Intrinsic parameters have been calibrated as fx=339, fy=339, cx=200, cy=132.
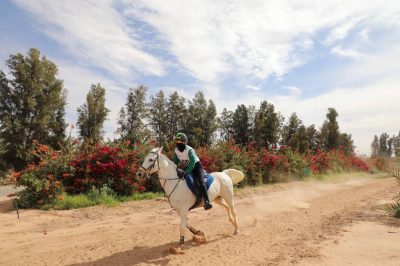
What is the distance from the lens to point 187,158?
28.1 feet

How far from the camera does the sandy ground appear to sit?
7.21 m

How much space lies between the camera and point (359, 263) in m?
6.91

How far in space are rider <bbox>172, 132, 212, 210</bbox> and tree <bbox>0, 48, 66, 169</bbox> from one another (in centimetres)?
2641

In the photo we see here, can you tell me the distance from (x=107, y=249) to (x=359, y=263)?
18.0 feet

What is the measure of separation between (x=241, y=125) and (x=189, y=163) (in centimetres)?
3938

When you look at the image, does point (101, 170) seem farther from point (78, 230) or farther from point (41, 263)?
point (41, 263)

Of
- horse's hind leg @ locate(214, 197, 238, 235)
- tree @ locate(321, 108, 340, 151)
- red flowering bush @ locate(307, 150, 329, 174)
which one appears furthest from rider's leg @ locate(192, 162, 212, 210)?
tree @ locate(321, 108, 340, 151)

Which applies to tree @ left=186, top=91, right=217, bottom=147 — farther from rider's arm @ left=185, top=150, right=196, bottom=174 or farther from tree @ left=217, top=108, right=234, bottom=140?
rider's arm @ left=185, top=150, right=196, bottom=174

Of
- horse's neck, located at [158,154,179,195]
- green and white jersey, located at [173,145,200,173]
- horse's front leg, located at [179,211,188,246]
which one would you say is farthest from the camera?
green and white jersey, located at [173,145,200,173]

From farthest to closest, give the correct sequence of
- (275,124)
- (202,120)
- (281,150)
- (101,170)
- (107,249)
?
(202,120), (275,124), (281,150), (101,170), (107,249)

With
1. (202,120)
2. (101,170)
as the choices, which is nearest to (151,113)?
(202,120)

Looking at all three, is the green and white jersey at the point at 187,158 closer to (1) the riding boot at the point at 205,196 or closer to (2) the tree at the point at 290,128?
(1) the riding boot at the point at 205,196

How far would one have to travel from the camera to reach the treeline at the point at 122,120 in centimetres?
3138

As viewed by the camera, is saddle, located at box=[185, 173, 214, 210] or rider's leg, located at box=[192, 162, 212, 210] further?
rider's leg, located at box=[192, 162, 212, 210]
